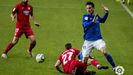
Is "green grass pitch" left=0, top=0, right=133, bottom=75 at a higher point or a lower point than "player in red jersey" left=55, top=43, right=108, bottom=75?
lower

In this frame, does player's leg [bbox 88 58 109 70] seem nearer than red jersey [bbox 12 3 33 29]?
Yes

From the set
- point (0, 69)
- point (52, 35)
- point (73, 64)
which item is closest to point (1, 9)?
point (52, 35)

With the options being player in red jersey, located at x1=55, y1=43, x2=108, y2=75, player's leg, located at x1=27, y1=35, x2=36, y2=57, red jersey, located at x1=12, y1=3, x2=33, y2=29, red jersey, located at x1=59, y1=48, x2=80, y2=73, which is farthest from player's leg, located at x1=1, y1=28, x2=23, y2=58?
red jersey, located at x1=59, y1=48, x2=80, y2=73

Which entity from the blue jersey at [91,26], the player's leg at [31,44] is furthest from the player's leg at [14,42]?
the blue jersey at [91,26]

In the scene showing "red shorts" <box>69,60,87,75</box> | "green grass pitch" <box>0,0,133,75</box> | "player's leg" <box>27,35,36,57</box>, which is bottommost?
"green grass pitch" <box>0,0,133,75</box>

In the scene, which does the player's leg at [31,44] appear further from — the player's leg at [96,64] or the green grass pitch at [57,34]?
the player's leg at [96,64]

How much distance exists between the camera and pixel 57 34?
21750 mm

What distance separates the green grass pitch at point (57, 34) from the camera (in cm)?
1598

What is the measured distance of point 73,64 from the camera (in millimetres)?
14094

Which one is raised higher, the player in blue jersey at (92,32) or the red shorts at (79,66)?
the player in blue jersey at (92,32)

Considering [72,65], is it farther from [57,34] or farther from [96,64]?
[57,34]

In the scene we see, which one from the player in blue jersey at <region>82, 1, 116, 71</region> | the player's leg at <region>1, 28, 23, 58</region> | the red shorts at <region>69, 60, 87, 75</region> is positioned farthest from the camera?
the player's leg at <region>1, 28, 23, 58</region>

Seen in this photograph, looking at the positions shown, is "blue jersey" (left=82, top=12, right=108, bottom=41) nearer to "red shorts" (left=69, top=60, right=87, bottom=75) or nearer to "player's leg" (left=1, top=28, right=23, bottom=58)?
"red shorts" (left=69, top=60, right=87, bottom=75)

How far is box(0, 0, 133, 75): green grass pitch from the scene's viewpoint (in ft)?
52.4
